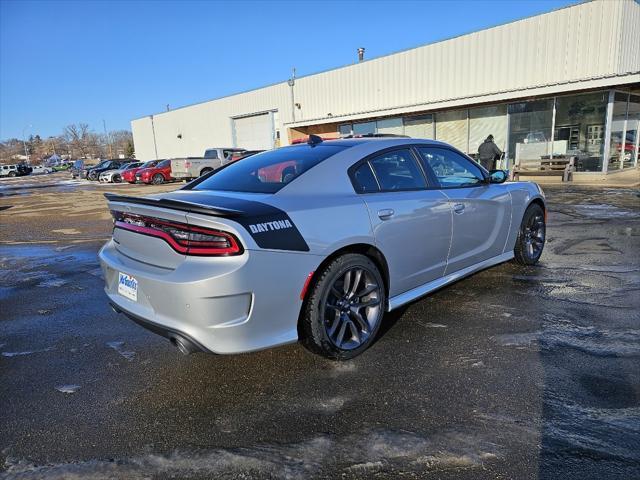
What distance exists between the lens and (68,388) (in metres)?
2.97

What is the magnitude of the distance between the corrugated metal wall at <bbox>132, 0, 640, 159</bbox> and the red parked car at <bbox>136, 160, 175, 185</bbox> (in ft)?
28.7

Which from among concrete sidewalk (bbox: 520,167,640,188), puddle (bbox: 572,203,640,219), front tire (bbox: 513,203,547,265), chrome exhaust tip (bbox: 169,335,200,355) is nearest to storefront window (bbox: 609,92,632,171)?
concrete sidewalk (bbox: 520,167,640,188)

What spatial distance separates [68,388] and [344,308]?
1.92 metres

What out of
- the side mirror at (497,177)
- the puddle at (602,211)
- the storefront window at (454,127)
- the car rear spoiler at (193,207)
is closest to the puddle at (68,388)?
A: the car rear spoiler at (193,207)

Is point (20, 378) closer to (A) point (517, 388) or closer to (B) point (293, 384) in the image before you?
(B) point (293, 384)

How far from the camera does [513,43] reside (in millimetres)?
19016

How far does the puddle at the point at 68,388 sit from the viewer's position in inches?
116

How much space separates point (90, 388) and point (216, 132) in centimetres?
3843

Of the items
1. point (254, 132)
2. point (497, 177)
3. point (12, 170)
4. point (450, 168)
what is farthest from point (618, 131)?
point (12, 170)

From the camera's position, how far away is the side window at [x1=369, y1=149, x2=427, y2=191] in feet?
11.6

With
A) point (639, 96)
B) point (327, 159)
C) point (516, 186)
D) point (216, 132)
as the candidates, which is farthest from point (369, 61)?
point (327, 159)

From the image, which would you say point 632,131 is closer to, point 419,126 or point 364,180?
point 419,126

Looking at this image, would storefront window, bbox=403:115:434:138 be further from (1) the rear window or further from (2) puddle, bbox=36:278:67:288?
(1) the rear window

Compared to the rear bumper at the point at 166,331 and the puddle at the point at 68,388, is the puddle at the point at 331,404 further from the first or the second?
the puddle at the point at 68,388
